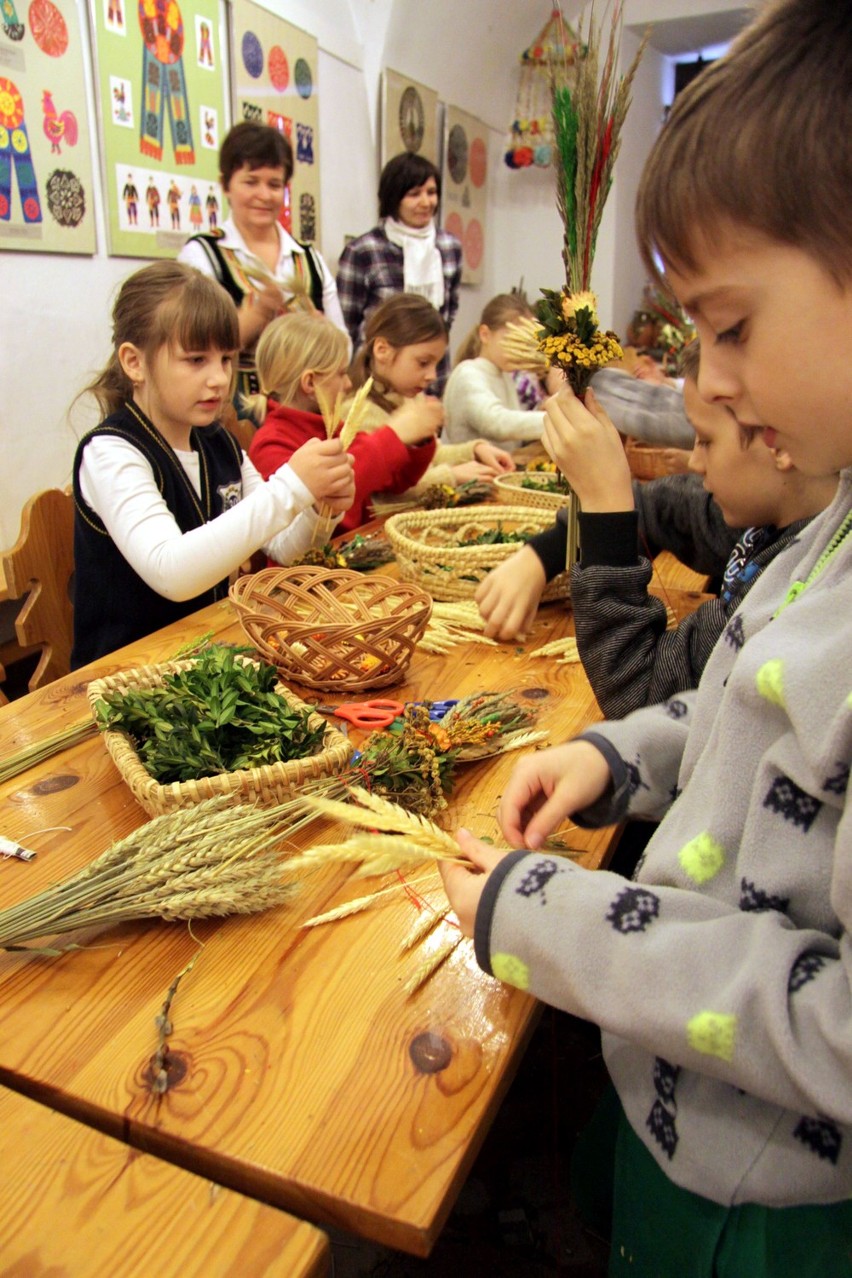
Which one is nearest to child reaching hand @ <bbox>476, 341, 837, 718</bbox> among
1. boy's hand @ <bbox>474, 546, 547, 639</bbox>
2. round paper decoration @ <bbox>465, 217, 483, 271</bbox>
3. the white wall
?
boy's hand @ <bbox>474, 546, 547, 639</bbox>

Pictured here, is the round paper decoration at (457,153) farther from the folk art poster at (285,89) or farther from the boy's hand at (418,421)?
the boy's hand at (418,421)

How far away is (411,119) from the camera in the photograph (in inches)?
213

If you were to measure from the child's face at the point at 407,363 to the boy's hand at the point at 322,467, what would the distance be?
4.06 feet

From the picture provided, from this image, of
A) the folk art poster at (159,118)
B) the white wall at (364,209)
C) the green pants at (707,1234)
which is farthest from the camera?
the folk art poster at (159,118)

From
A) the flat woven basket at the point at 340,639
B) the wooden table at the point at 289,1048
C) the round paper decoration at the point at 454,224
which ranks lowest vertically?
the wooden table at the point at 289,1048

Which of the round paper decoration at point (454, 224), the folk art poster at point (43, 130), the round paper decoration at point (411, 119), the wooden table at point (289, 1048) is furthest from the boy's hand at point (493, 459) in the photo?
the round paper decoration at point (454, 224)

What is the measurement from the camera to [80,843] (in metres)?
1.01

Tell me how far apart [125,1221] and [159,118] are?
3929 millimetres

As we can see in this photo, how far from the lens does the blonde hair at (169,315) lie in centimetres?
187

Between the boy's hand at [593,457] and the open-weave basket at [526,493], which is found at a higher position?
the boy's hand at [593,457]

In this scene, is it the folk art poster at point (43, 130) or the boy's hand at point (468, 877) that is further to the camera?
the folk art poster at point (43, 130)

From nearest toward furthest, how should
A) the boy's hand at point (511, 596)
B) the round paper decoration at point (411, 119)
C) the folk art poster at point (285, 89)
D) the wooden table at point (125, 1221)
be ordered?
the wooden table at point (125, 1221) → the boy's hand at point (511, 596) → the folk art poster at point (285, 89) → the round paper decoration at point (411, 119)

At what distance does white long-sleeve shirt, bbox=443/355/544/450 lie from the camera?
3598mm

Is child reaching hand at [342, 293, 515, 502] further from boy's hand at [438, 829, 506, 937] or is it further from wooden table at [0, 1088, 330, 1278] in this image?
wooden table at [0, 1088, 330, 1278]
